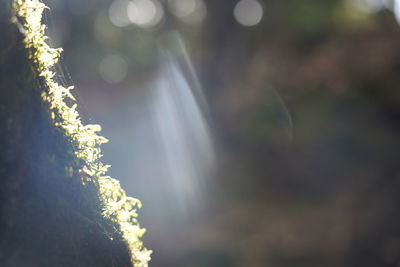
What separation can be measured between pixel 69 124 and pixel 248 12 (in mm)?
20423

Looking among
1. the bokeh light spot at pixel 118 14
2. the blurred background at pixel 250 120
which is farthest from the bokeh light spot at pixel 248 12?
the bokeh light spot at pixel 118 14

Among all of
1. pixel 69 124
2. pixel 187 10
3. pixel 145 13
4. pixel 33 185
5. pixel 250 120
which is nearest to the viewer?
pixel 33 185

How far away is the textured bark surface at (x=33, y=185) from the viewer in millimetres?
1599

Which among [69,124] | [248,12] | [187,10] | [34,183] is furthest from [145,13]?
[34,183]

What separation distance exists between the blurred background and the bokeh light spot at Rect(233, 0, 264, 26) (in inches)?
3.2

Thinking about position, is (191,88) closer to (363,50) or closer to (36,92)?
(363,50)

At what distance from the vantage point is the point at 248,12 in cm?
2136

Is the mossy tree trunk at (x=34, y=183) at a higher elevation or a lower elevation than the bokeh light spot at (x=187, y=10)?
lower

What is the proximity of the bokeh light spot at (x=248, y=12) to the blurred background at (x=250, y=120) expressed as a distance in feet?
0.27

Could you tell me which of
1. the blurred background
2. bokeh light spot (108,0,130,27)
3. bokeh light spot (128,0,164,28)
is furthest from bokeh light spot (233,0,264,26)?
bokeh light spot (108,0,130,27)

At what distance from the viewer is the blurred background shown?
44.4ft

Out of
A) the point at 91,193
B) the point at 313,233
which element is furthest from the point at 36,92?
the point at 313,233

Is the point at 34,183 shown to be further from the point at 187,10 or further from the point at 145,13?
the point at 145,13

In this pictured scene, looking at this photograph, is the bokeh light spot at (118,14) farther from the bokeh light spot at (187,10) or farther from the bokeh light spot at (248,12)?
the bokeh light spot at (248,12)
